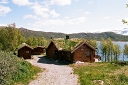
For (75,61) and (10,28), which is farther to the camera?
(10,28)

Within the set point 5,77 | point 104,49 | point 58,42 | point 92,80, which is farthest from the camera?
point 104,49

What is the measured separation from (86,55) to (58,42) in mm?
10441

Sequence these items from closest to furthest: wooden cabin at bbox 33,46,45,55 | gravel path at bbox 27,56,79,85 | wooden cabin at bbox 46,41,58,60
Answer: gravel path at bbox 27,56,79,85, wooden cabin at bbox 46,41,58,60, wooden cabin at bbox 33,46,45,55

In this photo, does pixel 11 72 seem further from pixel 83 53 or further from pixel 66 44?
pixel 66 44

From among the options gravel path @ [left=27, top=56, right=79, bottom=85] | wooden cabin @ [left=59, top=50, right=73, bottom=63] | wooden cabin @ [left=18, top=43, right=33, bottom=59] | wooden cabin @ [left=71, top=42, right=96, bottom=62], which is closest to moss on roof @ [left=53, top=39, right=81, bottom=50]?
wooden cabin @ [left=59, top=50, right=73, bottom=63]

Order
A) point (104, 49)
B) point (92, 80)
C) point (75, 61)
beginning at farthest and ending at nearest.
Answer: point (104, 49) < point (75, 61) < point (92, 80)

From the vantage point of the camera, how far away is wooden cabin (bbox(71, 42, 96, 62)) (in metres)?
50.2

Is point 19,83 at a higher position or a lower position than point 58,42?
lower

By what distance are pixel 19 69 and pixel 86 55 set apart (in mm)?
26711

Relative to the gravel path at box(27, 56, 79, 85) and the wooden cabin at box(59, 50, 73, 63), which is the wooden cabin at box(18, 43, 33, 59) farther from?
the gravel path at box(27, 56, 79, 85)

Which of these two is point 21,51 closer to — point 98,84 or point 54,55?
point 54,55

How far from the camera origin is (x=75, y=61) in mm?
50125

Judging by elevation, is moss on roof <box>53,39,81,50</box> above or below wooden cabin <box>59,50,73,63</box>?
above

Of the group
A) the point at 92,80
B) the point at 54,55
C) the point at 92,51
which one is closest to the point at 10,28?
the point at 54,55
